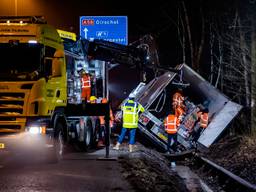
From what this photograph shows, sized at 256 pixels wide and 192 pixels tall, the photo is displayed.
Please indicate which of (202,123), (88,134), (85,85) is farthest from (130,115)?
(202,123)

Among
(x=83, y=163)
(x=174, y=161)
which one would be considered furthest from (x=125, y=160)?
(x=174, y=161)

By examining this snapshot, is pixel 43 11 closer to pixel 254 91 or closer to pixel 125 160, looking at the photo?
pixel 254 91

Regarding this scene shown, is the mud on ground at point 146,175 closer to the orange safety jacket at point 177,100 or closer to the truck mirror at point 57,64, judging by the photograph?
the truck mirror at point 57,64

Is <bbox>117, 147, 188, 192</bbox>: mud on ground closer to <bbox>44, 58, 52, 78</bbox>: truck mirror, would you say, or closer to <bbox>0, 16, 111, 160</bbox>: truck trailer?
<bbox>0, 16, 111, 160</bbox>: truck trailer

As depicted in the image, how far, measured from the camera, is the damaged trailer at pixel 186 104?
709 inches

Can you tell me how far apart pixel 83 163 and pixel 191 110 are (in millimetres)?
7589

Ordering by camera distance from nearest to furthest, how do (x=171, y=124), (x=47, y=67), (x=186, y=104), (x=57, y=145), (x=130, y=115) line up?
1. (x=47, y=67)
2. (x=57, y=145)
3. (x=130, y=115)
4. (x=171, y=124)
5. (x=186, y=104)

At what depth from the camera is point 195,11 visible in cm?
3281

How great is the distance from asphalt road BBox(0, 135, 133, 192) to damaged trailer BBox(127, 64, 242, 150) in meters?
3.79

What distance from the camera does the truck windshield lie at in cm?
1210

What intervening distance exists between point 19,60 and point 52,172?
2695mm

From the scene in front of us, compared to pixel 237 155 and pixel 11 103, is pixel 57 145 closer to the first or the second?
pixel 11 103

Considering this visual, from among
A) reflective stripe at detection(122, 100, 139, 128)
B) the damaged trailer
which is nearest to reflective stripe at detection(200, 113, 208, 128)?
the damaged trailer

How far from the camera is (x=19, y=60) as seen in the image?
12.2 metres
